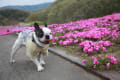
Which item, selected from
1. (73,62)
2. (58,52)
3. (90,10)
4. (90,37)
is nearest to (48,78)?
(73,62)

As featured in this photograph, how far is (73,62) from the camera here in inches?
147

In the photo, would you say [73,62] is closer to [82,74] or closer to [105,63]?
[82,74]

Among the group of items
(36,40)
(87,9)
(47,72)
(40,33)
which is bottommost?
(47,72)

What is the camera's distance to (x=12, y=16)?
1939 cm

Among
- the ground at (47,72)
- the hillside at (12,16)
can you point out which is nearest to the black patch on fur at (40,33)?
the ground at (47,72)

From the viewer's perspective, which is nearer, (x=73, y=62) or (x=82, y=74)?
(x=82, y=74)

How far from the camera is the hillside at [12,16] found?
1744cm

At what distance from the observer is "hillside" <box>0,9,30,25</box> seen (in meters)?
17.4

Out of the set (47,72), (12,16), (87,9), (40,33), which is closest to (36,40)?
(40,33)

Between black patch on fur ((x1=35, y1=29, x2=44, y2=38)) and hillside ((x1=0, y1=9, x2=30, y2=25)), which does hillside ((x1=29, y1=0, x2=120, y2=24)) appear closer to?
hillside ((x1=0, y1=9, x2=30, y2=25))

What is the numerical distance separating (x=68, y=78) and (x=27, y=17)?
20.0 m

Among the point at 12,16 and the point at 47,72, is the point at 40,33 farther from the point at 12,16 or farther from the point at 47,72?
the point at 12,16

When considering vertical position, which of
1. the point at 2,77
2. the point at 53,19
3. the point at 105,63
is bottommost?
the point at 2,77

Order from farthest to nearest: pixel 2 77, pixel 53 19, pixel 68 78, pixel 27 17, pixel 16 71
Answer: pixel 27 17 → pixel 53 19 → pixel 16 71 → pixel 2 77 → pixel 68 78
